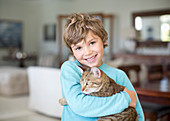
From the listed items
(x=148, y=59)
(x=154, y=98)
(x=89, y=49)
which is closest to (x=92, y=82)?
(x=89, y=49)

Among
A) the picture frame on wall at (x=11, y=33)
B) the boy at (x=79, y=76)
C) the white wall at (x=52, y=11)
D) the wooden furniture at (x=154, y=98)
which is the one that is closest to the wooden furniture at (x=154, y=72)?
the wooden furniture at (x=154, y=98)

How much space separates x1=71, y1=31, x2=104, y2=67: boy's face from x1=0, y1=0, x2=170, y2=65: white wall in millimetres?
5712

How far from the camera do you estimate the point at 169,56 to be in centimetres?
554

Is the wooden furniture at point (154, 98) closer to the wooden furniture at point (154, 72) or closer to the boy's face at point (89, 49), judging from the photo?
the wooden furniture at point (154, 72)

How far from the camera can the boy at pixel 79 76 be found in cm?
78

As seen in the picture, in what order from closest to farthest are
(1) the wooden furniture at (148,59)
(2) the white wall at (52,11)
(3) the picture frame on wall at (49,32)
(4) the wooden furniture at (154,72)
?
(4) the wooden furniture at (154,72) → (1) the wooden furniture at (148,59) → (2) the white wall at (52,11) → (3) the picture frame on wall at (49,32)

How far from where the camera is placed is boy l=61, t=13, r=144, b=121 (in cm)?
78

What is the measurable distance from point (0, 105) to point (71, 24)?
360 cm

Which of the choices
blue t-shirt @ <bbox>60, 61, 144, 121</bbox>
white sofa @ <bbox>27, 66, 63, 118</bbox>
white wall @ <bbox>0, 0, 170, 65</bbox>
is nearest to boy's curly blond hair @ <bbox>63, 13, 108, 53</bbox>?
blue t-shirt @ <bbox>60, 61, 144, 121</bbox>

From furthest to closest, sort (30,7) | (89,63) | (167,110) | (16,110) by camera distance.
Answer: (30,7)
(16,110)
(167,110)
(89,63)

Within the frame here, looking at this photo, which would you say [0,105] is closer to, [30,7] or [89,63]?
[89,63]

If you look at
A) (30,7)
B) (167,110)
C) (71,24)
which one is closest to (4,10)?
(30,7)

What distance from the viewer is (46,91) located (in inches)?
129

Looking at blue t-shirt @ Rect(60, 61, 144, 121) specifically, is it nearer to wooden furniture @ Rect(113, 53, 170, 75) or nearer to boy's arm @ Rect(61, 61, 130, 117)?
boy's arm @ Rect(61, 61, 130, 117)
